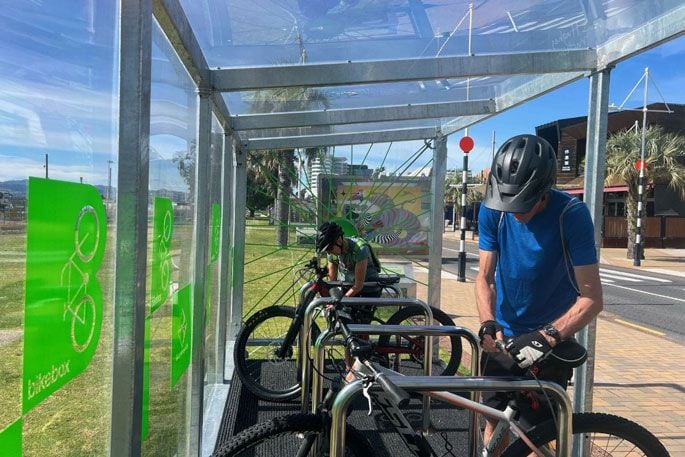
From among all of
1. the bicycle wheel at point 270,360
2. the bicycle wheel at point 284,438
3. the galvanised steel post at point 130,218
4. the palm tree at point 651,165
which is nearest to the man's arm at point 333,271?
the bicycle wheel at point 270,360

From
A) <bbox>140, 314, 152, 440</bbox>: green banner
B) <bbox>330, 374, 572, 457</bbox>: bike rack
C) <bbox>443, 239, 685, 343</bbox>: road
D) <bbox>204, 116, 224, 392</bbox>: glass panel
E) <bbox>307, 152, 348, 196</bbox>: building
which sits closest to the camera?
<bbox>330, 374, 572, 457</bbox>: bike rack

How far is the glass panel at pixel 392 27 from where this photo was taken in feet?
8.77

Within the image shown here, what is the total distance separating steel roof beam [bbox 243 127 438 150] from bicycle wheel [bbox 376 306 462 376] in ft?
6.62

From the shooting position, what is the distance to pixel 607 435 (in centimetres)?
234

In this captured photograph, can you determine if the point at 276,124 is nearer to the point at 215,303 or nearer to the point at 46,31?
the point at 215,303

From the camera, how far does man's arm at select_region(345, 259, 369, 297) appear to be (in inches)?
185

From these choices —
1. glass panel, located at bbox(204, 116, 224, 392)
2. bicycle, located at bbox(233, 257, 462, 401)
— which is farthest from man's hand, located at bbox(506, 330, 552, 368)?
glass panel, located at bbox(204, 116, 224, 392)

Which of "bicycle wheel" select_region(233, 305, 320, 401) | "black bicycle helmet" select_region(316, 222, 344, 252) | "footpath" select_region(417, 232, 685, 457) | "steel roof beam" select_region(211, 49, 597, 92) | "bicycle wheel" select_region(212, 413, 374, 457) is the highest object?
"steel roof beam" select_region(211, 49, 597, 92)

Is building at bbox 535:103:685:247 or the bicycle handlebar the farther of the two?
building at bbox 535:103:685:247

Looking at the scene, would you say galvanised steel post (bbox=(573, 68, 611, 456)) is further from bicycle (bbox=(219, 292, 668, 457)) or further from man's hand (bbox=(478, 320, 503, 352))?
man's hand (bbox=(478, 320, 503, 352))

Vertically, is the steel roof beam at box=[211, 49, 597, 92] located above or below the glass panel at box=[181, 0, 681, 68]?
below

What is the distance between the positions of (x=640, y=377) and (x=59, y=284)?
635 centimetres

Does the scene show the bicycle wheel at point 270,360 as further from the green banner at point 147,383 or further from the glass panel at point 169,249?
the green banner at point 147,383

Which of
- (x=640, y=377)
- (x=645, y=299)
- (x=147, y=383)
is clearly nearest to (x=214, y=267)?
(x=147, y=383)
